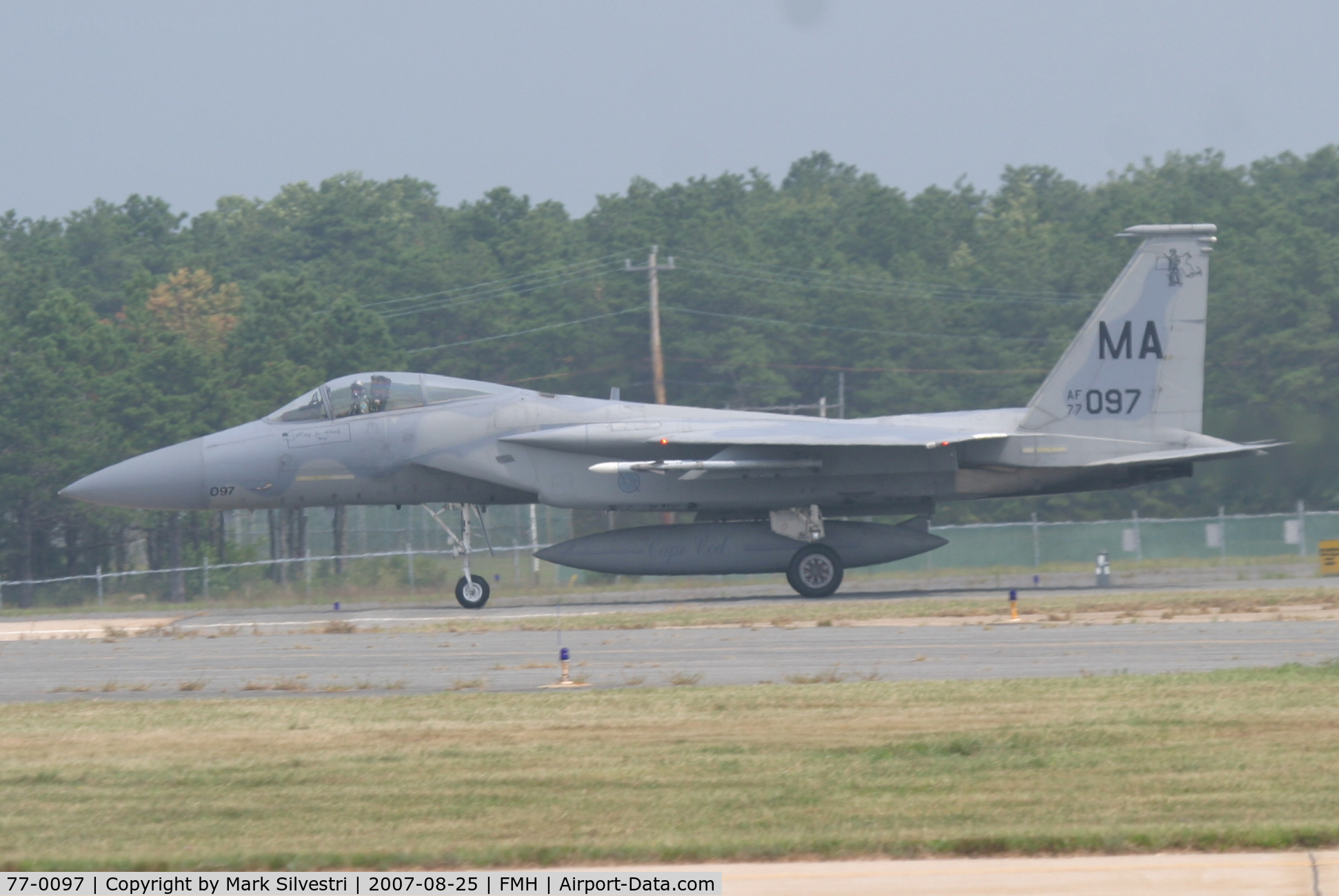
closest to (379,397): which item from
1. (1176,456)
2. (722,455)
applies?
(722,455)

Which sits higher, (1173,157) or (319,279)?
(1173,157)

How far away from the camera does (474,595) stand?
936 inches

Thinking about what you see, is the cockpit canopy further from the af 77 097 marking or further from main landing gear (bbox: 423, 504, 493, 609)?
the af 77 097 marking

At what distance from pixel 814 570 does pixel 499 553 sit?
1041cm

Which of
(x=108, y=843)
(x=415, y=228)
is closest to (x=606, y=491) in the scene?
(x=108, y=843)

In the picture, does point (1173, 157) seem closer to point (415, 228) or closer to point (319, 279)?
point (415, 228)

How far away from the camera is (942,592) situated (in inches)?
957

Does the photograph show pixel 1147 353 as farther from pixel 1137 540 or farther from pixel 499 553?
pixel 499 553

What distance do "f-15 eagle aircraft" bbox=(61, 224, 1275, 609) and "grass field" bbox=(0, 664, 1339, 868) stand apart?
35.9 feet

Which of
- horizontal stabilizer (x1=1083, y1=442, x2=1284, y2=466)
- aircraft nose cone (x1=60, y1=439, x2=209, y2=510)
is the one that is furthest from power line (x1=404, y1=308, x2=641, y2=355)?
horizontal stabilizer (x1=1083, y1=442, x2=1284, y2=466)

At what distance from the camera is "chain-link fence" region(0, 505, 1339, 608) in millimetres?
29750

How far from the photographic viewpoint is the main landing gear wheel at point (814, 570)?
76.6 ft

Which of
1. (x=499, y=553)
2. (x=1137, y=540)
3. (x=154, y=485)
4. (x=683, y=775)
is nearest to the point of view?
(x=683, y=775)

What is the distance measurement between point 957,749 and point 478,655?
7879 mm
